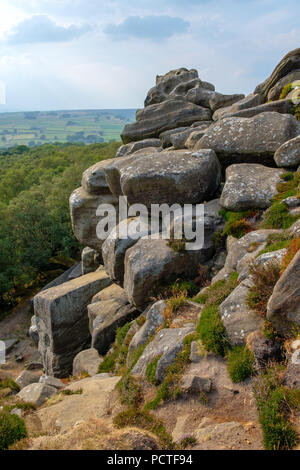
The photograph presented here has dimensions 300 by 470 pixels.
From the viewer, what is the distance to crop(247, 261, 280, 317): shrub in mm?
9984

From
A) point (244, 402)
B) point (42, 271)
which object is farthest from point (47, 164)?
point (244, 402)

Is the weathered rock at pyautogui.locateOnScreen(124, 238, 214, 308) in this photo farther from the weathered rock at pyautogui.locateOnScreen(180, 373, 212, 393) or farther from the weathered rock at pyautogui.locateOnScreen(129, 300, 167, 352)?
the weathered rock at pyautogui.locateOnScreen(180, 373, 212, 393)

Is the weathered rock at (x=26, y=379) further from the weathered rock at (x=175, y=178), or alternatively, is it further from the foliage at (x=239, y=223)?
the foliage at (x=239, y=223)

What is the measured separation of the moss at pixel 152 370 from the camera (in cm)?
1077

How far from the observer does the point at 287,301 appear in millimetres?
8820

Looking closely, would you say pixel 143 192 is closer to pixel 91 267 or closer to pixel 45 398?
pixel 45 398

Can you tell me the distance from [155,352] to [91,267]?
20.5 m

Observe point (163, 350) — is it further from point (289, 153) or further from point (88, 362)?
point (289, 153)

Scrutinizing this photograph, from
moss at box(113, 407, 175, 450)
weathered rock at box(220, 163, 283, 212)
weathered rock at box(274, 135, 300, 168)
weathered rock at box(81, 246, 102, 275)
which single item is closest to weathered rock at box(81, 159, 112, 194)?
weathered rock at box(81, 246, 102, 275)

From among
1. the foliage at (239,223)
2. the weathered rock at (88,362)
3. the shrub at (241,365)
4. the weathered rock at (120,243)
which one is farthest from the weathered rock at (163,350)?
the weathered rock at (120,243)

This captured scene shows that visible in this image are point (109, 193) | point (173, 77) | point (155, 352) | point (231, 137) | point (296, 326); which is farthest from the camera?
point (173, 77)

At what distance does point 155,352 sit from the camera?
1165 cm
